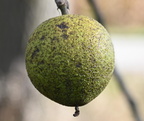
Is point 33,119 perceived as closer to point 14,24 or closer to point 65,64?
point 14,24

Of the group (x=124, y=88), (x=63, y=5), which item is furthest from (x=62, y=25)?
(x=124, y=88)

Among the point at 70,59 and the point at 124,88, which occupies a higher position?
the point at 70,59

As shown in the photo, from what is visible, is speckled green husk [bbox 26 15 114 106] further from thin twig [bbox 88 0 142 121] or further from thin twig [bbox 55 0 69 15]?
thin twig [bbox 88 0 142 121]

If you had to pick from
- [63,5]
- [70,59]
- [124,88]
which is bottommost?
[124,88]

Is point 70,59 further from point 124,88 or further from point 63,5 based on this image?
point 124,88

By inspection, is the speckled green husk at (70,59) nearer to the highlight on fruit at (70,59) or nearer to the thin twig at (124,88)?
the highlight on fruit at (70,59)

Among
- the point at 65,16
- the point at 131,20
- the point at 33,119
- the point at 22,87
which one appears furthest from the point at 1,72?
the point at 131,20

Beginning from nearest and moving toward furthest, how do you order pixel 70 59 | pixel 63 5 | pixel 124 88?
pixel 70 59, pixel 63 5, pixel 124 88

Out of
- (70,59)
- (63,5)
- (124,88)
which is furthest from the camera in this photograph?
(124,88)

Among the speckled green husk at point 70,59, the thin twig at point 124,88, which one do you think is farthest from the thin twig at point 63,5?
the thin twig at point 124,88
